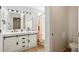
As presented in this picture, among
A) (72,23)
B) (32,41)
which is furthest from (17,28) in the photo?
(72,23)

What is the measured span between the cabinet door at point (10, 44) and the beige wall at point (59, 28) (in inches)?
46.8

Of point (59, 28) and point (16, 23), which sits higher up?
point (16, 23)

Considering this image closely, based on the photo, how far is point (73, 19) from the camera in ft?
10.1

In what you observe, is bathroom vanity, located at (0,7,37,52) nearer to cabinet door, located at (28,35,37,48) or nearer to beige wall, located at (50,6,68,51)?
cabinet door, located at (28,35,37,48)

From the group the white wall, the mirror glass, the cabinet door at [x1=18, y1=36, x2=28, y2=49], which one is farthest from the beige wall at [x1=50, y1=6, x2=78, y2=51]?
the mirror glass

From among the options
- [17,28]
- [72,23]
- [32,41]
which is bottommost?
[32,41]

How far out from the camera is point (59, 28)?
8.64 feet

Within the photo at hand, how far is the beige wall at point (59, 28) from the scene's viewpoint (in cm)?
240

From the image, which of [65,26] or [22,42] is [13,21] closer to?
[22,42]

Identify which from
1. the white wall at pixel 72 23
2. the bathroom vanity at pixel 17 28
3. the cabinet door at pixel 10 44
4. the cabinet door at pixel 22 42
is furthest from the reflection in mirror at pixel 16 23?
the white wall at pixel 72 23

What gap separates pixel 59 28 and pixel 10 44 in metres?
1.40

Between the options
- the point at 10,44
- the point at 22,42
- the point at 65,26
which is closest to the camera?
the point at 10,44
